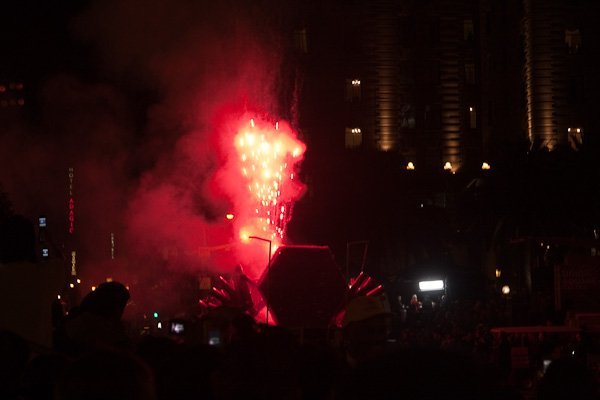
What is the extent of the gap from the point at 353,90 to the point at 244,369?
5441 centimetres

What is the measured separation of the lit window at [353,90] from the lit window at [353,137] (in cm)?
163

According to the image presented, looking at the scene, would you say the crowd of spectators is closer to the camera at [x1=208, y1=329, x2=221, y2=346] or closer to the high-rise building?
the camera at [x1=208, y1=329, x2=221, y2=346]

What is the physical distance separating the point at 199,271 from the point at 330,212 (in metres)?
16.0

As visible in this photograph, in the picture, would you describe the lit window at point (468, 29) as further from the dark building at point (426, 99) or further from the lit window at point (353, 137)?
the lit window at point (353, 137)

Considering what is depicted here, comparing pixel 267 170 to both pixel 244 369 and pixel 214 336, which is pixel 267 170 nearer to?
pixel 214 336

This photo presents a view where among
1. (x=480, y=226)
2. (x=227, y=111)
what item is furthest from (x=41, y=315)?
(x=480, y=226)

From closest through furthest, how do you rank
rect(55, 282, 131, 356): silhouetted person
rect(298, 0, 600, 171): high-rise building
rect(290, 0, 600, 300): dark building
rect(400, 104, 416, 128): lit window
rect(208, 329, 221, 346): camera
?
rect(55, 282, 131, 356): silhouetted person
rect(208, 329, 221, 346): camera
rect(290, 0, 600, 300): dark building
rect(298, 0, 600, 171): high-rise building
rect(400, 104, 416, 128): lit window

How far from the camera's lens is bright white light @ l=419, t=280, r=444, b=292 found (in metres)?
38.0

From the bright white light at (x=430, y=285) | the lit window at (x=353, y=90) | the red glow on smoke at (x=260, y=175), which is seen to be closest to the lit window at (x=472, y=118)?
the lit window at (x=353, y=90)

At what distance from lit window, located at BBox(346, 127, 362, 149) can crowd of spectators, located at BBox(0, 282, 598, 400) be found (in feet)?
159

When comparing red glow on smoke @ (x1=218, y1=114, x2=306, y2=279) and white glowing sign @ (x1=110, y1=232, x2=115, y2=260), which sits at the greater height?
red glow on smoke @ (x1=218, y1=114, x2=306, y2=279)

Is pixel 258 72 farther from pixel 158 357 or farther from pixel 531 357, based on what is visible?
pixel 158 357

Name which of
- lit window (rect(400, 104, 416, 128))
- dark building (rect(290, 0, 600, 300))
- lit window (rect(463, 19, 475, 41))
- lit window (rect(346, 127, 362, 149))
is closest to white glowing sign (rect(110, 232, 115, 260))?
dark building (rect(290, 0, 600, 300))

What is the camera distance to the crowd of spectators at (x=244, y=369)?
7.91 ft
